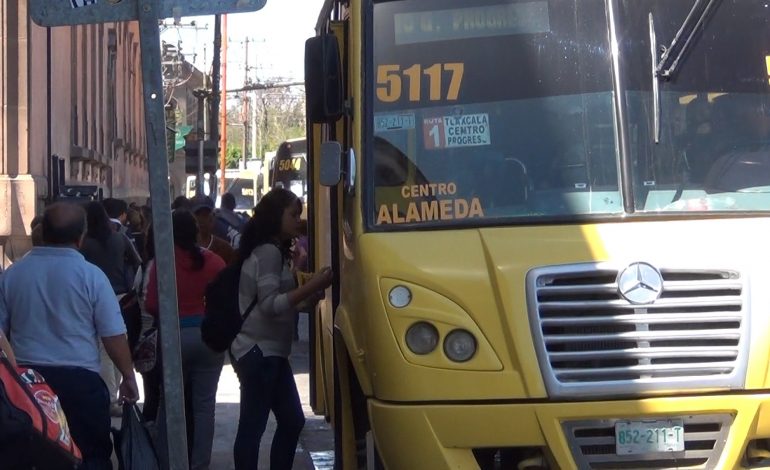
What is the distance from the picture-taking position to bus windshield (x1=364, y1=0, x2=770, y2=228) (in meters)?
5.38

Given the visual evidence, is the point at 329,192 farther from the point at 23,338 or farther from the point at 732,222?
the point at 732,222

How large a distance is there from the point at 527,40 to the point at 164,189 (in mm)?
1881

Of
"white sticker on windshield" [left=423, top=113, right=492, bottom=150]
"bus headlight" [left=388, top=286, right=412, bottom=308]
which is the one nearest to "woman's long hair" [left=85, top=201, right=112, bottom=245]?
"white sticker on windshield" [left=423, top=113, right=492, bottom=150]

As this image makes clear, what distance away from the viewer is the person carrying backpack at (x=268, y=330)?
682 cm

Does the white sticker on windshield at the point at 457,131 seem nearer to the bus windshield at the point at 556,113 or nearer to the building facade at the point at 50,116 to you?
the bus windshield at the point at 556,113

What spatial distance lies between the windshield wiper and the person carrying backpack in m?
2.22

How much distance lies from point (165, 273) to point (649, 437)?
6.70 ft

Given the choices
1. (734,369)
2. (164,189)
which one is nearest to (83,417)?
(164,189)

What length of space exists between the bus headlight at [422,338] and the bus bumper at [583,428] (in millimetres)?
234

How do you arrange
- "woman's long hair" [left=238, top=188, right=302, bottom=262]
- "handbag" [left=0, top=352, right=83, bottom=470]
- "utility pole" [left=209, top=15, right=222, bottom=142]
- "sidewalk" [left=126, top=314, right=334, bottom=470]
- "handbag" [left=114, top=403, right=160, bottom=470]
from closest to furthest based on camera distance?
"handbag" [left=0, top=352, right=83, bottom=470]
"handbag" [left=114, top=403, right=160, bottom=470]
"woman's long hair" [left=238, top=188, right=302, bottom=262]
"sidewalk" [left=126, top=314, right=334, bottom=470]
"utility pole" [left=209, top=15, right=222, bottom=142]

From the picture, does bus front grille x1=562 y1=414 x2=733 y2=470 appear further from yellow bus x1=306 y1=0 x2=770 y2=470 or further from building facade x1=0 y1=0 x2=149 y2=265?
building facade x1=0 y1=0 x2=149 y2=265

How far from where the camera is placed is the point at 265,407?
22.5 feet

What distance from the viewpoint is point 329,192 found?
7172 millimetres

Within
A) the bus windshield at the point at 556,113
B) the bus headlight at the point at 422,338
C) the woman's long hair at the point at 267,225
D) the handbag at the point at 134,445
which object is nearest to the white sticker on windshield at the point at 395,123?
the bus windshield at the point at 556,113
